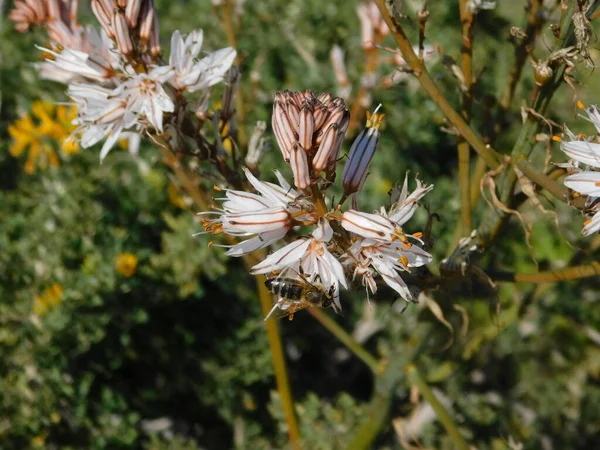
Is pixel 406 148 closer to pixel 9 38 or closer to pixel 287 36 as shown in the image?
pixel 287 36

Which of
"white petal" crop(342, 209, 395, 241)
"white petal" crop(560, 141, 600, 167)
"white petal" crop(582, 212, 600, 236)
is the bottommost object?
"white petal" crop(582, 212, 600, 236)

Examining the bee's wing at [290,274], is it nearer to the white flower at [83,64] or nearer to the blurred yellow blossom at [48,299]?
the white flower at [83,64]

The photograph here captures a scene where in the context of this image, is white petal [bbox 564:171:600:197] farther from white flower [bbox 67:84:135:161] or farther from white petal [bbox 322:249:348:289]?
white flower [bbox 67:84:135:161]

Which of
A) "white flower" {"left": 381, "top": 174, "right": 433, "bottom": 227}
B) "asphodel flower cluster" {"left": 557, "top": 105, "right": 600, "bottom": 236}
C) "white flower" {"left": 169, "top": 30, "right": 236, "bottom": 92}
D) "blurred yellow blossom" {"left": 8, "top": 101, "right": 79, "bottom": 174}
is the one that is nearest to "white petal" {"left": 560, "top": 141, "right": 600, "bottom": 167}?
"asphodel flower cluster" {"left": 557, "top": 105, "right": 600, "bottom": 236}

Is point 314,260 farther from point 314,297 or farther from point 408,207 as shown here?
point 408,207

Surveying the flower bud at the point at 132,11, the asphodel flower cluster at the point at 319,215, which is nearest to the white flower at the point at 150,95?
the flower bud at the point at 132,11

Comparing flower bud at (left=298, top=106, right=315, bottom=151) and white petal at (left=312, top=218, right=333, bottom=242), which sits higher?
flower bud at (left=298, top=106, right=315, bottom=151)
